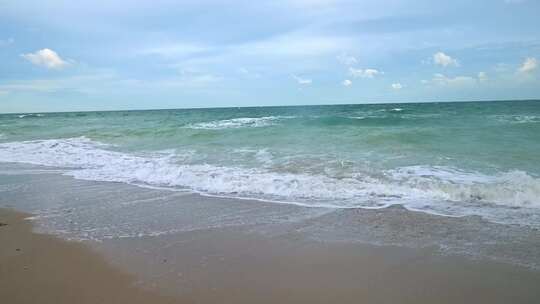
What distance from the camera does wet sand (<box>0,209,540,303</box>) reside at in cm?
344

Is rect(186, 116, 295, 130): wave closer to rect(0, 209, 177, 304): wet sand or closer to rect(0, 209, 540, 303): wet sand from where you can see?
rect(0, 209, 177, 304): wet sand

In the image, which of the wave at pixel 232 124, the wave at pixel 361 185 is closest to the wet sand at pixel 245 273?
the wave at pixel 361 185

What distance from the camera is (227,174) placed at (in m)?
8.98

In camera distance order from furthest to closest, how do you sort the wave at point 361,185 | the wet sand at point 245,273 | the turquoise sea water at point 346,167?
the turquoise sea water at point 346,167
the wave at point 361,185
the wet sand at point 245,273

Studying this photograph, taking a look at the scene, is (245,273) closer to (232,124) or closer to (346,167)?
(346,167)

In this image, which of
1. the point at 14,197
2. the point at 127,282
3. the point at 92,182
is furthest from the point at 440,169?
the point at 14,197

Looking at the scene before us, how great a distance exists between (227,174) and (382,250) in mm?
5108

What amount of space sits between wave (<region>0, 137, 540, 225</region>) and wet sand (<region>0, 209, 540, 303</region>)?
210 centimetres

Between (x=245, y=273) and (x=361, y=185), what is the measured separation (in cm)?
435

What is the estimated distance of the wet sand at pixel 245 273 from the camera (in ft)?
11.3

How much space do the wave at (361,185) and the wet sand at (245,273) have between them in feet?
6.89

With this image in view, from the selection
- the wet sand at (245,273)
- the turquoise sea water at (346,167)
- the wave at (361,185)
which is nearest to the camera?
the wet sand at (245,273)

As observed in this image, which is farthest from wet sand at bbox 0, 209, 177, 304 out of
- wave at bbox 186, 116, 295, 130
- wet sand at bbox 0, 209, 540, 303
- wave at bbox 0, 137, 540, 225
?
wave at bbox 186, 116, 295, 130

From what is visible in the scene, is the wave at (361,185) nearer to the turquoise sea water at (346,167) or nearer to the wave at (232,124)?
the turquoise sea water at (346,167)
